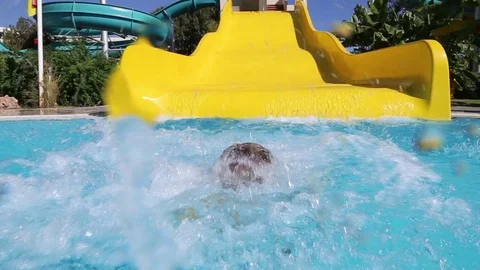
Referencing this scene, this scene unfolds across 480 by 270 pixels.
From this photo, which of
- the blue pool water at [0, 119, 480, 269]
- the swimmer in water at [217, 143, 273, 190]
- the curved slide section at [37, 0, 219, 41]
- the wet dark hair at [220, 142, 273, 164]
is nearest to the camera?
the blue pool water at [0, 119, 480, 269]

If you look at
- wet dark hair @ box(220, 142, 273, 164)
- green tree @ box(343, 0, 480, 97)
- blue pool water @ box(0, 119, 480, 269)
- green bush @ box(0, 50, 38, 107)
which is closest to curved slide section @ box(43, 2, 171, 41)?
green bush @ box(0, 50, 38, 107)

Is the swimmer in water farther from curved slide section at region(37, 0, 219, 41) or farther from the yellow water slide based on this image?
curved slide section at region(37, 0, 219, 41)

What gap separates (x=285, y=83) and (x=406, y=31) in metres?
7.68

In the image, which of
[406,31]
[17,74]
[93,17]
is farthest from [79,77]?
[406,31]

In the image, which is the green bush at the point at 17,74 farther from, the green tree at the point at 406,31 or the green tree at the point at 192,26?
the green tree at the point at 192,26

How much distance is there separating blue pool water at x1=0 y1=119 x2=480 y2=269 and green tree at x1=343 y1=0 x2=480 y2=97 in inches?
376

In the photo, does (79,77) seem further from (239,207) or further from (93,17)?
(239,207)

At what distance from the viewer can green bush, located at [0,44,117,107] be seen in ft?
33.2

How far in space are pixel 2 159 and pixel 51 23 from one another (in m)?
9.80

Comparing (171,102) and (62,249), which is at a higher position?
(171,102)

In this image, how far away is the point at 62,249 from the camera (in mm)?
1990

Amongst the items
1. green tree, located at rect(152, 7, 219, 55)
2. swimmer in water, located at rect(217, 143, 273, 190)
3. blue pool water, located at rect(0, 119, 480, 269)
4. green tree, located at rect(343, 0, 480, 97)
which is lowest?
blue pool water, located at rect(0, 119, 480, 269)

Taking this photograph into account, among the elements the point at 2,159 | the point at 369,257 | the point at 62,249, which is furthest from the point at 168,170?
the point at 2,159

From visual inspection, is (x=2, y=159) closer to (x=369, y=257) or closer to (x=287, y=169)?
(x=287, y=169)
